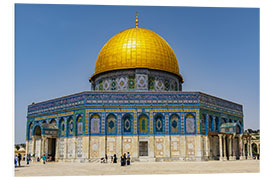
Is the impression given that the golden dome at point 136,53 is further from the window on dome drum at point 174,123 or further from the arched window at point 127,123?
the window on dome drum at point 174,123

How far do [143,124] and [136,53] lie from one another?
773 centimetres

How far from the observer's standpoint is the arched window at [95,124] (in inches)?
1022

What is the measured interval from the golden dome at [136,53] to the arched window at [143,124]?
5850mm

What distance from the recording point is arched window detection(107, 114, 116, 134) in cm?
2616

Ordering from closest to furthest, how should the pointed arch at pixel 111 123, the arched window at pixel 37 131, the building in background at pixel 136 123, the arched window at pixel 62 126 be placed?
the building in background at pixel 136 123 < the pointed arch at pixel 111 123 < the arched window at pixel 62 126 < the arched window at pixel 37 131

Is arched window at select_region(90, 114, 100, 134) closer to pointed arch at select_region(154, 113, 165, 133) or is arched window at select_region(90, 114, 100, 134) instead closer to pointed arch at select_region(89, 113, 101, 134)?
pointed arch at select_region(89, 113, 101, 134)

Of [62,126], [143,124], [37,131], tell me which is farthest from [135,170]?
[37,131]

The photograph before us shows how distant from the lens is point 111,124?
86.2 ft

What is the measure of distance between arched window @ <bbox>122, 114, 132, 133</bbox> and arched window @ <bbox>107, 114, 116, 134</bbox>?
2.40 ft

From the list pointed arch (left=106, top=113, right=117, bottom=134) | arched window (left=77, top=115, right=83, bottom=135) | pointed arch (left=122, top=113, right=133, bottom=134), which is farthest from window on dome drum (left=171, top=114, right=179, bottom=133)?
arched window (left=77, top=115, right=83, bottom=135)

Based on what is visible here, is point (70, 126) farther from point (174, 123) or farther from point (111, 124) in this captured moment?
point (174, 123)

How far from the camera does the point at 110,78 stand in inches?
1235

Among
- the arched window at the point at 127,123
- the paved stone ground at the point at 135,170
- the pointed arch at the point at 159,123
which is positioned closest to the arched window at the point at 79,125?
the arched window at the point at 127,123

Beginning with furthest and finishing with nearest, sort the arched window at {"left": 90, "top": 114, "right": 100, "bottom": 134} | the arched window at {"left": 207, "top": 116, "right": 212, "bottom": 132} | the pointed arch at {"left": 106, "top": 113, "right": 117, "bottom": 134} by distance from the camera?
the arched window at {"left": 207, "top": 116, "right": 212, "bottom": 132}, the pointed arch at {"left": 106, "top": 113, "right": 117, "bottom": 134}, the arched window at {"left": 90, "top": 114, "right": 100, "bottom": 134}
